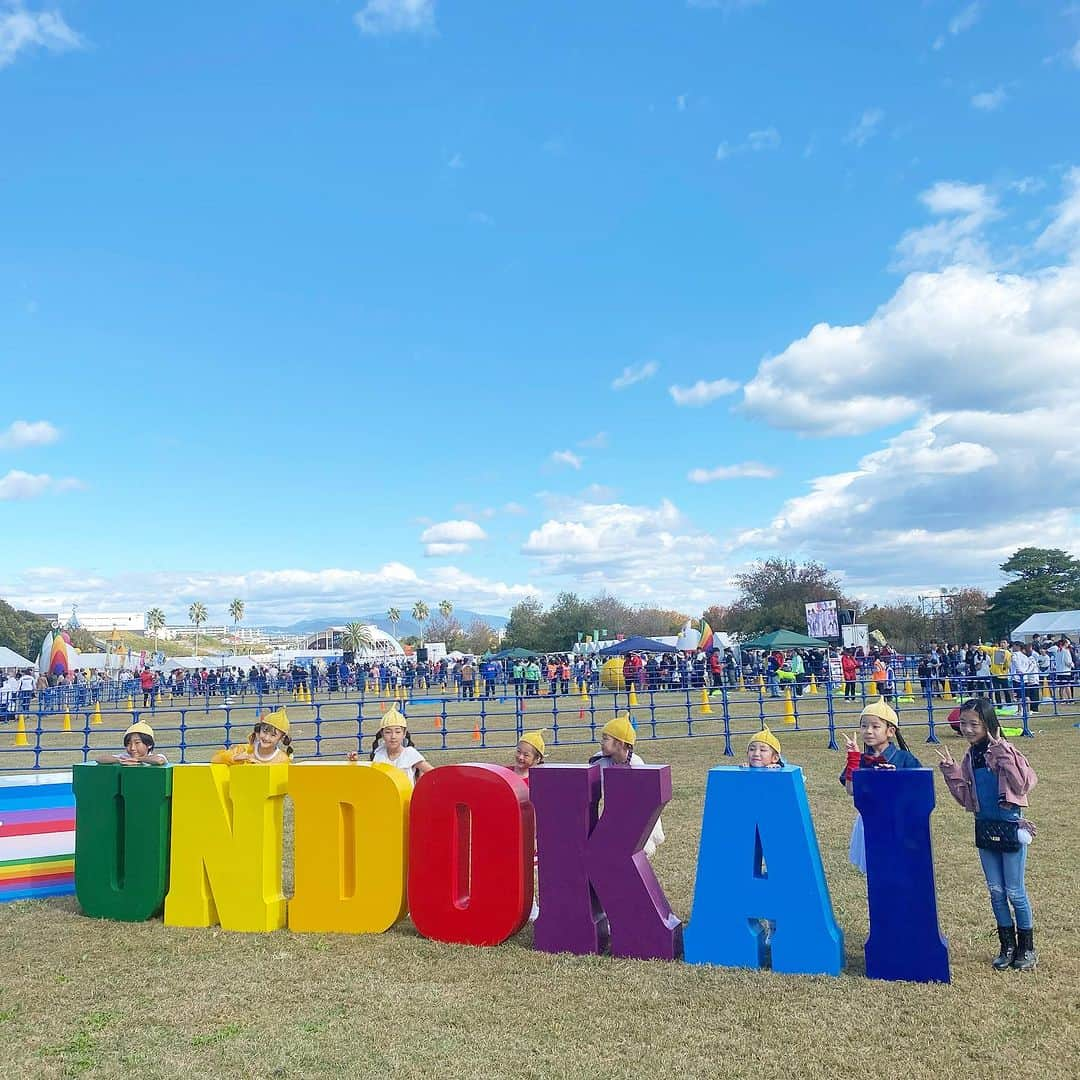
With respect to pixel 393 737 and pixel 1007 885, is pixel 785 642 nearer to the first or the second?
pixel 393 737

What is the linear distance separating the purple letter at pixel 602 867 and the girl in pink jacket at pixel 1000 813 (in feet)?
6.16

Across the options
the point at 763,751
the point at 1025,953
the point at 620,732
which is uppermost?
the point at 620,732

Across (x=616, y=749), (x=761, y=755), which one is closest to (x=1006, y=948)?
(x=761, y=755)

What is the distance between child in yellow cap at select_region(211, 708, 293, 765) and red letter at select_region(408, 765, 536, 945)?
1.62 m

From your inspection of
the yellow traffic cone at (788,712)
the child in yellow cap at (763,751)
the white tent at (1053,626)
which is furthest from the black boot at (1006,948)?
the white tent at (1053,626)

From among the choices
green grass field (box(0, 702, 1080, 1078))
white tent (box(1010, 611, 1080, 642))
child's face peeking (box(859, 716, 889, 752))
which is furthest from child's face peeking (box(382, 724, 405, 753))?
white tent (box(1010, 611, 1080, 642))

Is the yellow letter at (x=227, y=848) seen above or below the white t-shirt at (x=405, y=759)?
below

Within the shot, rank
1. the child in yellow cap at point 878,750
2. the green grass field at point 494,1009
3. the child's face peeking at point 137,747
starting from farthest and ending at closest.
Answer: the child's face peeking at point 137,747
the child in yellow cap at point 878,750
the green grass field at point 494,1009

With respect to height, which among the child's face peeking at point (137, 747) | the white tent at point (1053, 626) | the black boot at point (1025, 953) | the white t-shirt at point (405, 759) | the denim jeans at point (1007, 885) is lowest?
the black boot at point (1025, 953)

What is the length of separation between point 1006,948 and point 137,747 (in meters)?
6.75

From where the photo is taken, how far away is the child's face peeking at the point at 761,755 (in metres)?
6.39

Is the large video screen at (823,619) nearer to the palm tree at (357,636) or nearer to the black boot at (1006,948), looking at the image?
the black boot at (1006,948)

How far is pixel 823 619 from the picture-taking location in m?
51.9

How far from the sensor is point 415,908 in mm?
6543
